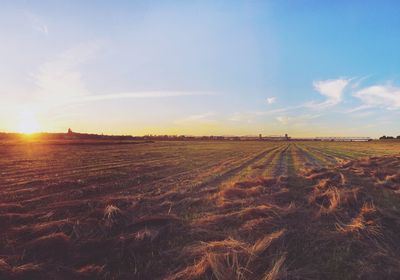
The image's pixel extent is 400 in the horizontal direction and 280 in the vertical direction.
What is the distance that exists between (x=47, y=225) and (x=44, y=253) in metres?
1.36

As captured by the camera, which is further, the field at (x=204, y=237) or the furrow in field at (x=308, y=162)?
the furrow in field at (x=308, y=162)

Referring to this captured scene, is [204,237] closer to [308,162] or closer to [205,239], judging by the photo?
[205,239]

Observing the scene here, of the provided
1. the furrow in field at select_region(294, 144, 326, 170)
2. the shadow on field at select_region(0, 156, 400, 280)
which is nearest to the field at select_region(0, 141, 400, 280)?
the shadow on field at select_region(0, 156, 400, 280)

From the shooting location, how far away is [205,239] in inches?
226

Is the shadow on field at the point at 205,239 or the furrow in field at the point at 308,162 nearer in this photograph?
the shadow on field at the point at 205,239

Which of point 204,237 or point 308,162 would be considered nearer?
point 204,237

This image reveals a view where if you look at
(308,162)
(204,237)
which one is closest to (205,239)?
(204,237)

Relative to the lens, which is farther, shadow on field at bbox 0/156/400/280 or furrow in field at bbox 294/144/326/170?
furrow in field at bbox 294/144/326/170

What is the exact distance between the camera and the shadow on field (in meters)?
4.42

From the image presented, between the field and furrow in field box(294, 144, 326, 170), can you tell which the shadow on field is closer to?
the field

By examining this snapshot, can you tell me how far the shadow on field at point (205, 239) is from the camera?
442 cm

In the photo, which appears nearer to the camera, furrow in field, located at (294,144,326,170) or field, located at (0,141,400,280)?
field, located at (0,141,400,280)

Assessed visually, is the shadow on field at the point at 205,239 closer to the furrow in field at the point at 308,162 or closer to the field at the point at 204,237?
the field at the point at 204,237

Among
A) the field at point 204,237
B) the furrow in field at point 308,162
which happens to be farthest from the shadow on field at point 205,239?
the furrow in field at point 308,162
